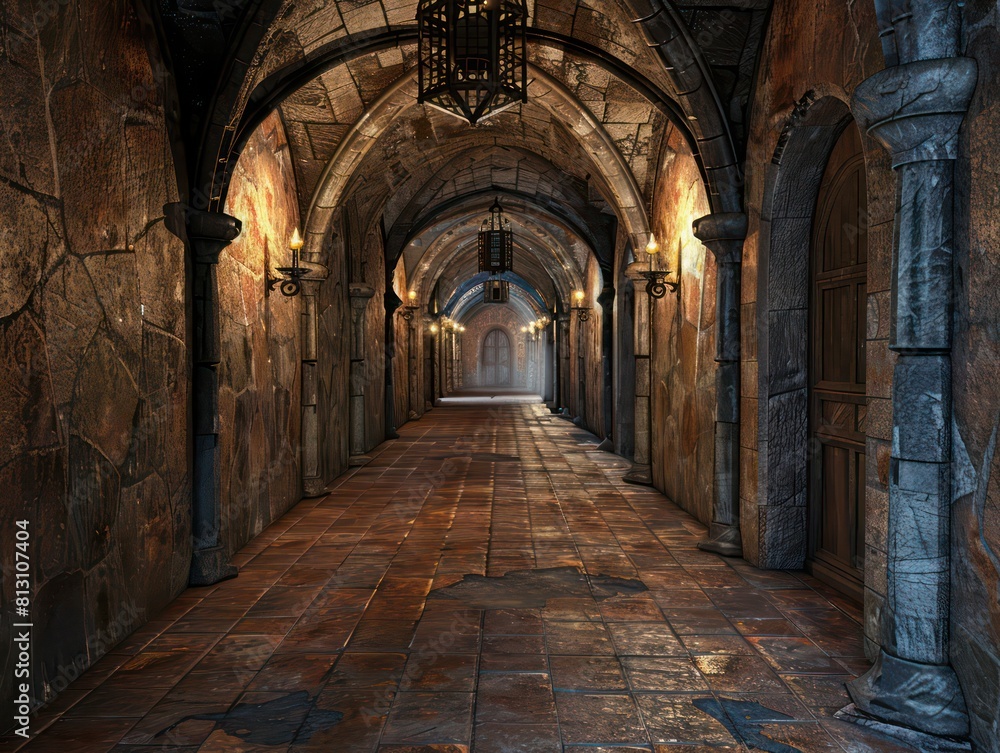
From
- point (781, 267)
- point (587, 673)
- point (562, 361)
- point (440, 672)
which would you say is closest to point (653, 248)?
point (781, 267)

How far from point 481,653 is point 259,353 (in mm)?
3641

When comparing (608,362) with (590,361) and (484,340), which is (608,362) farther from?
(484,340)

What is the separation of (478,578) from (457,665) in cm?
140

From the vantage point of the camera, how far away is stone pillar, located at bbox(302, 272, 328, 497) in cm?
766

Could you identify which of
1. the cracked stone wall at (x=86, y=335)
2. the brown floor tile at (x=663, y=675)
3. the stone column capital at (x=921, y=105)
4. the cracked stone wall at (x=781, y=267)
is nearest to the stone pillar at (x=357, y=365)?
the cracked stone wall at (x=86, y=335)

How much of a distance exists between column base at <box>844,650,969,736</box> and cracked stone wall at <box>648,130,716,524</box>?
3.29 meters

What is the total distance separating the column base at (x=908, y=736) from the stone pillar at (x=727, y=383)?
244 cm

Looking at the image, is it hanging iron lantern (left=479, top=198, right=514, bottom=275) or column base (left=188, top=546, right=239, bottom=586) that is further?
hanging iron lantern (left=479, top=198, right=514, bottom=275)

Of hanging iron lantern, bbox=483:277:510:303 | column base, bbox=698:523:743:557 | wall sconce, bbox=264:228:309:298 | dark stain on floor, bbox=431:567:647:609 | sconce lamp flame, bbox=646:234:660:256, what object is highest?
hanging iron lantern, bbox=483:277:510:303

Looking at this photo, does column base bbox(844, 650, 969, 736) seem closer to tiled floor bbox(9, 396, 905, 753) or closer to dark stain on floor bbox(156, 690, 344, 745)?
tiled floor bbox(9, 396, 905, 753)

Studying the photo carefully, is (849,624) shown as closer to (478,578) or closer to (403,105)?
(478,578)

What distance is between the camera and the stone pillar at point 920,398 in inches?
107

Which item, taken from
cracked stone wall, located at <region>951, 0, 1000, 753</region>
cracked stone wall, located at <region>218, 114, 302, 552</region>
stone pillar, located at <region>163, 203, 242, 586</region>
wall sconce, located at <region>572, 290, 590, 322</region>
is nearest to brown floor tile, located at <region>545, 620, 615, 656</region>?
cracked stone wall, located at <region>951, 0, 1000, 753</region>

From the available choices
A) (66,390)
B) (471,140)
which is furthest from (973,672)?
(471,140)
